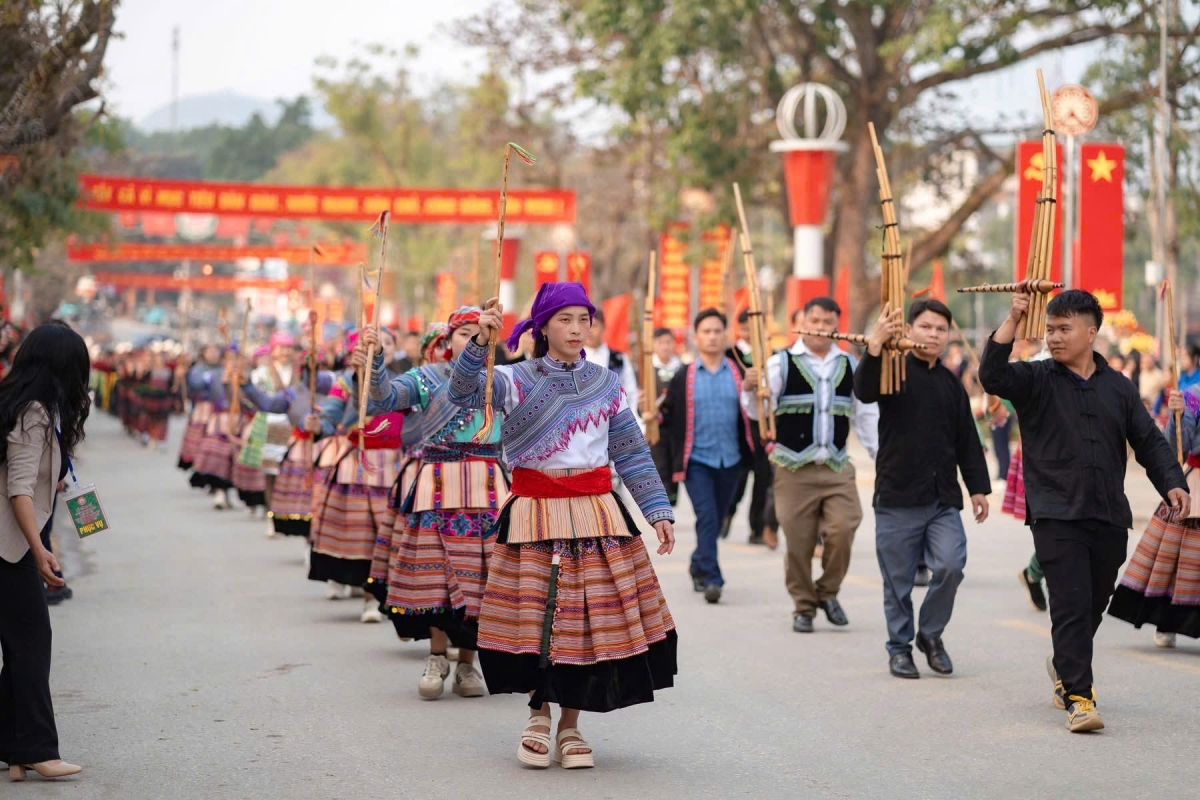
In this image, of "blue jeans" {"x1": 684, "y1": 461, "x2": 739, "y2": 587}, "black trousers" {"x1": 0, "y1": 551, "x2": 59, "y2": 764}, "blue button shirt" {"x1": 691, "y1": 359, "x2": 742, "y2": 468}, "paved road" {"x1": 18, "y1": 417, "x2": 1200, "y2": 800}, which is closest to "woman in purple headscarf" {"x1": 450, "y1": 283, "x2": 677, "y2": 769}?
"paved road" {"x1": 18, "y1": 417, "x2": 1200, "y2": 800}

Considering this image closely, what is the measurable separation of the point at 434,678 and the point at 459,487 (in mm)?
853

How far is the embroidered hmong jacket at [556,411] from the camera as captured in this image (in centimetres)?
638

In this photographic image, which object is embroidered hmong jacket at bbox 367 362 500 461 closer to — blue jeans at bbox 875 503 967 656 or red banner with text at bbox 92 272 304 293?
blue jeans at bbox 875 503 967 656

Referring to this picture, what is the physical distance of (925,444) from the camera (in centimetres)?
817

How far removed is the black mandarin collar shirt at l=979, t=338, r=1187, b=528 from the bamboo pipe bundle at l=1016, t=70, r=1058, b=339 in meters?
0.28

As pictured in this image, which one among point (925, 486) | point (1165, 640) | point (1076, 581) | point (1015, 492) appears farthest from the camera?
point (1015, 492)

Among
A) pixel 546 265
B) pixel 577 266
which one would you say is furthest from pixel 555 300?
pixel 546 265

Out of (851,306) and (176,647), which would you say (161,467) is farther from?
(176,647)

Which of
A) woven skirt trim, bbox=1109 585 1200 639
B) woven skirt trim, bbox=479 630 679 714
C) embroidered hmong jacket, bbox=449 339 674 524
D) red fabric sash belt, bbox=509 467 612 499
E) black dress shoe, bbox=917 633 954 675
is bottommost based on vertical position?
black dress shoe, bbox=917 633 954 675

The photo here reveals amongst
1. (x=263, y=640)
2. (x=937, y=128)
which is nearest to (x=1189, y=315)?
(x=937, y=128)

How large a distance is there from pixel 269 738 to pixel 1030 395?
10.6 feet

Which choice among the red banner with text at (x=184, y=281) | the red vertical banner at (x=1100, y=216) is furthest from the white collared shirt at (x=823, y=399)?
the red banner with text at (x=184, y=281)

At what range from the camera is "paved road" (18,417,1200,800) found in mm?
6074

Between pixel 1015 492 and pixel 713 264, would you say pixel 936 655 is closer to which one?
pixel 1015 492
